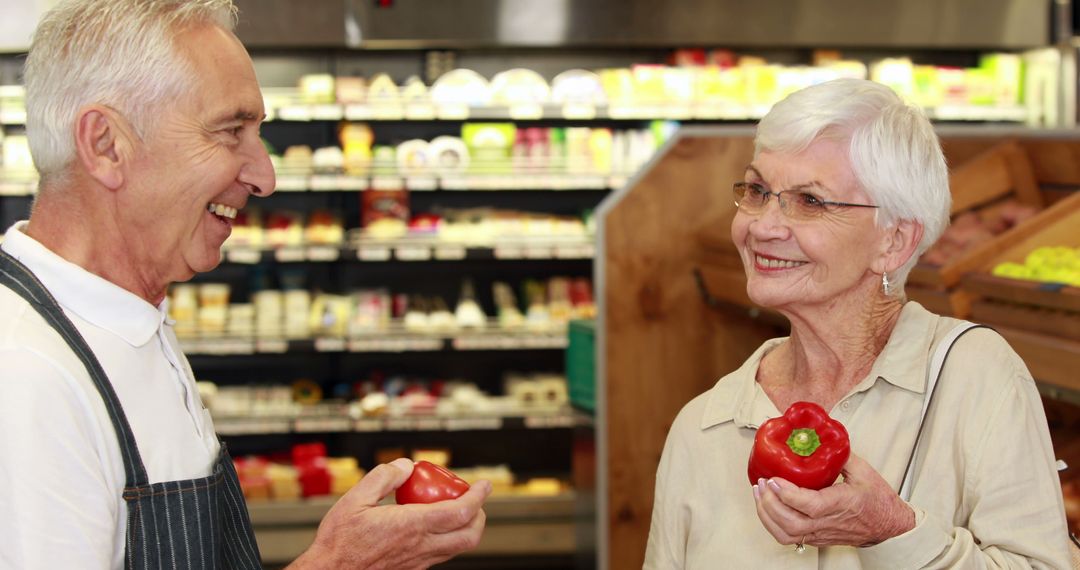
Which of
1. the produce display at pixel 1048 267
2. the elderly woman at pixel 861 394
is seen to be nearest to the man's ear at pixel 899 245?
the elderly woman at pixel 861 394

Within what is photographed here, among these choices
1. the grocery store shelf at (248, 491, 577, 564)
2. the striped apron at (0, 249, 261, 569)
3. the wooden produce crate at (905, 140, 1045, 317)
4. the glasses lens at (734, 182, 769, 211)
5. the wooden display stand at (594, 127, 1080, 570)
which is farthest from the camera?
the grocery store shelf at (248, 491, 577, 564)

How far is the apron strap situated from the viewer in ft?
4.91

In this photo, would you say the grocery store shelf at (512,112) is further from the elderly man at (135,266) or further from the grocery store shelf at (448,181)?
the elderly man at (135,266)

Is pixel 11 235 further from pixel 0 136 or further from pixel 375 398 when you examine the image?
pixel 0 136

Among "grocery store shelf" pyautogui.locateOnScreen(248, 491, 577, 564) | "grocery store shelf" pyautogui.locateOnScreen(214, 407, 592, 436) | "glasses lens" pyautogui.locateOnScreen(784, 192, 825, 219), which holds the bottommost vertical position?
"grocery store shelf" pyautogui.locateOnScreen(248, 491, 577, 564)

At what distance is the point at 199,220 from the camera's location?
168 centimetres

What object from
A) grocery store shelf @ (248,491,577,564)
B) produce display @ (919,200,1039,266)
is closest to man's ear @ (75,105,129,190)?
produce display @ (919,200,1039,266)

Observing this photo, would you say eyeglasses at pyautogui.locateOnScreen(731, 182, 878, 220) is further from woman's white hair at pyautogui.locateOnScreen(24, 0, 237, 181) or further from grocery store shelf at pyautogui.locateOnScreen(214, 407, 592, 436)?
grocery store shelf at pyautogui.locateOnScreen(214, 407, 592, 436)

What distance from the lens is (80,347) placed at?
150 centimetres

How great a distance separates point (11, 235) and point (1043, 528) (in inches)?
59.8

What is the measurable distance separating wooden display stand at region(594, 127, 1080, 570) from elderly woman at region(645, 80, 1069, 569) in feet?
A: 6.35

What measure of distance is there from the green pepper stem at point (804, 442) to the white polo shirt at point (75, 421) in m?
0.84

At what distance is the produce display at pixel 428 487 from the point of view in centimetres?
175

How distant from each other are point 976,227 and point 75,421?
2953 millimetres
